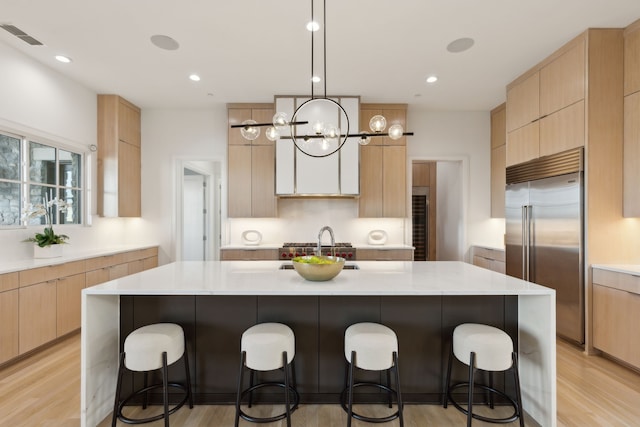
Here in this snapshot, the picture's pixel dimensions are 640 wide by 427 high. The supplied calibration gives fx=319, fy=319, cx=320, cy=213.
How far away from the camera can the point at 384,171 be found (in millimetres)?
4789

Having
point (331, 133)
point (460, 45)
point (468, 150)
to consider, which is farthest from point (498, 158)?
point (331, 133)

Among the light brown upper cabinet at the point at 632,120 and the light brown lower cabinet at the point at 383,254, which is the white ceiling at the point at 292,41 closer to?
the light brown upper cabinet at the point at 632,120

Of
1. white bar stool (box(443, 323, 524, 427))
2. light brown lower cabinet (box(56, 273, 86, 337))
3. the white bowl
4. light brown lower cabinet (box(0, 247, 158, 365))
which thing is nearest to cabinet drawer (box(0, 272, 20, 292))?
light brown lower cabinet (box(0, 247, 158, 365))

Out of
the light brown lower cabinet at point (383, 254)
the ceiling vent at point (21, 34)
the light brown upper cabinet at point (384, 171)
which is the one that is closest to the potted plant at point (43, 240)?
the ceiling vent at point (21, 34)

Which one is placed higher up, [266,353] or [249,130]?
[249,130]

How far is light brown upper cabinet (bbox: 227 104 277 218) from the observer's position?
186 inches

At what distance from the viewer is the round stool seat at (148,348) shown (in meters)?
1.82

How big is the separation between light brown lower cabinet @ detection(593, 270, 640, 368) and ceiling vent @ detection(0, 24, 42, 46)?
18.8 feet

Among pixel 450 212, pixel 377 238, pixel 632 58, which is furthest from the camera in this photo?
pixel 450 212

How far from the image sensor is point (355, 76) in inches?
154

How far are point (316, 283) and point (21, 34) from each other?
360cm

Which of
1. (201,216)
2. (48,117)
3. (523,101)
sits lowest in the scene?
(201,216)

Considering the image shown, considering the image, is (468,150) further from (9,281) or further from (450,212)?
(9,281)

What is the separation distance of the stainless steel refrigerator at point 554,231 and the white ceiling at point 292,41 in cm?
121
